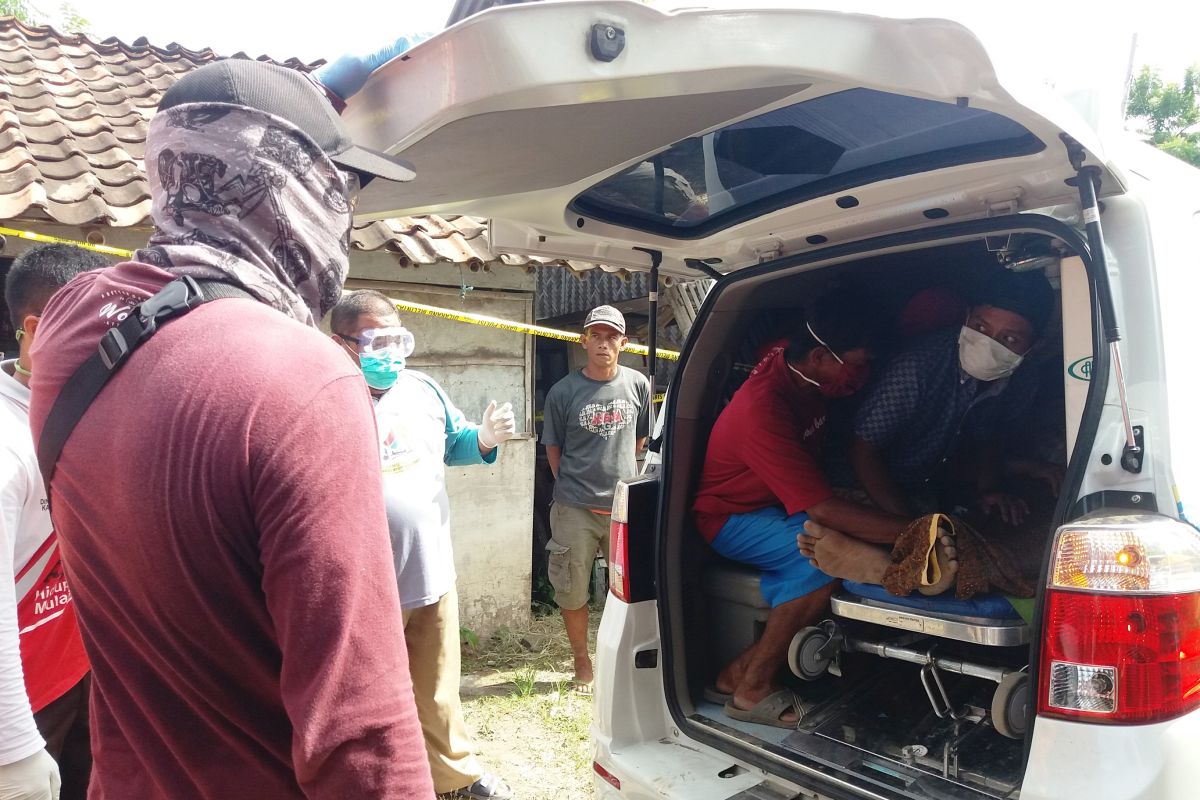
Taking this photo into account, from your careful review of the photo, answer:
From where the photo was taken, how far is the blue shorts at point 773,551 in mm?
2717

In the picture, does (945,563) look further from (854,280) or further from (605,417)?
(605,417)

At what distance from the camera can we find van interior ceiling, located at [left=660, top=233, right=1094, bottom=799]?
7.02 feet

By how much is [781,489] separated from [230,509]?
207 cm

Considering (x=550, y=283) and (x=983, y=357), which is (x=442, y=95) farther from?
(x=550, y=283)

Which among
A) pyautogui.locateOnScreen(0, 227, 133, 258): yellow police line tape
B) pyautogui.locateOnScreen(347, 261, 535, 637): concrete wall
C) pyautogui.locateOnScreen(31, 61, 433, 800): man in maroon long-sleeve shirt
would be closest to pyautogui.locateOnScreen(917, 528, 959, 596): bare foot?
pyautogui.locateOnScreen(31, 61, 433, 800): man in maroon long-sleeve shirt

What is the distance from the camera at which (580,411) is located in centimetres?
508

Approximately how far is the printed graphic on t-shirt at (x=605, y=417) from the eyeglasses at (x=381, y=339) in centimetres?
181

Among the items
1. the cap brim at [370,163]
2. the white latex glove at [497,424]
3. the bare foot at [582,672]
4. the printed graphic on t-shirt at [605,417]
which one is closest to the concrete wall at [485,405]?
the printed graphic on t-shirt at [605,417]

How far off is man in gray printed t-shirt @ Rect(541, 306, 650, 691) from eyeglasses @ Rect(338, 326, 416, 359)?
1.81m

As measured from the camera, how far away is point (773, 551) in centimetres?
281

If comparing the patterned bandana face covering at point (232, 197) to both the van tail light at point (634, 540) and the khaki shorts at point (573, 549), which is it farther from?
the khaki shorts at point (573, 549)

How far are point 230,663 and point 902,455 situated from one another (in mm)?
2711

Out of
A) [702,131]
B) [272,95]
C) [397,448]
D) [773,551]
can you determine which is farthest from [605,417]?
[272,95]

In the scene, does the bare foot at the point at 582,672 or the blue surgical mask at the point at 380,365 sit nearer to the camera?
the blue surgical mask at the point at 380,365
